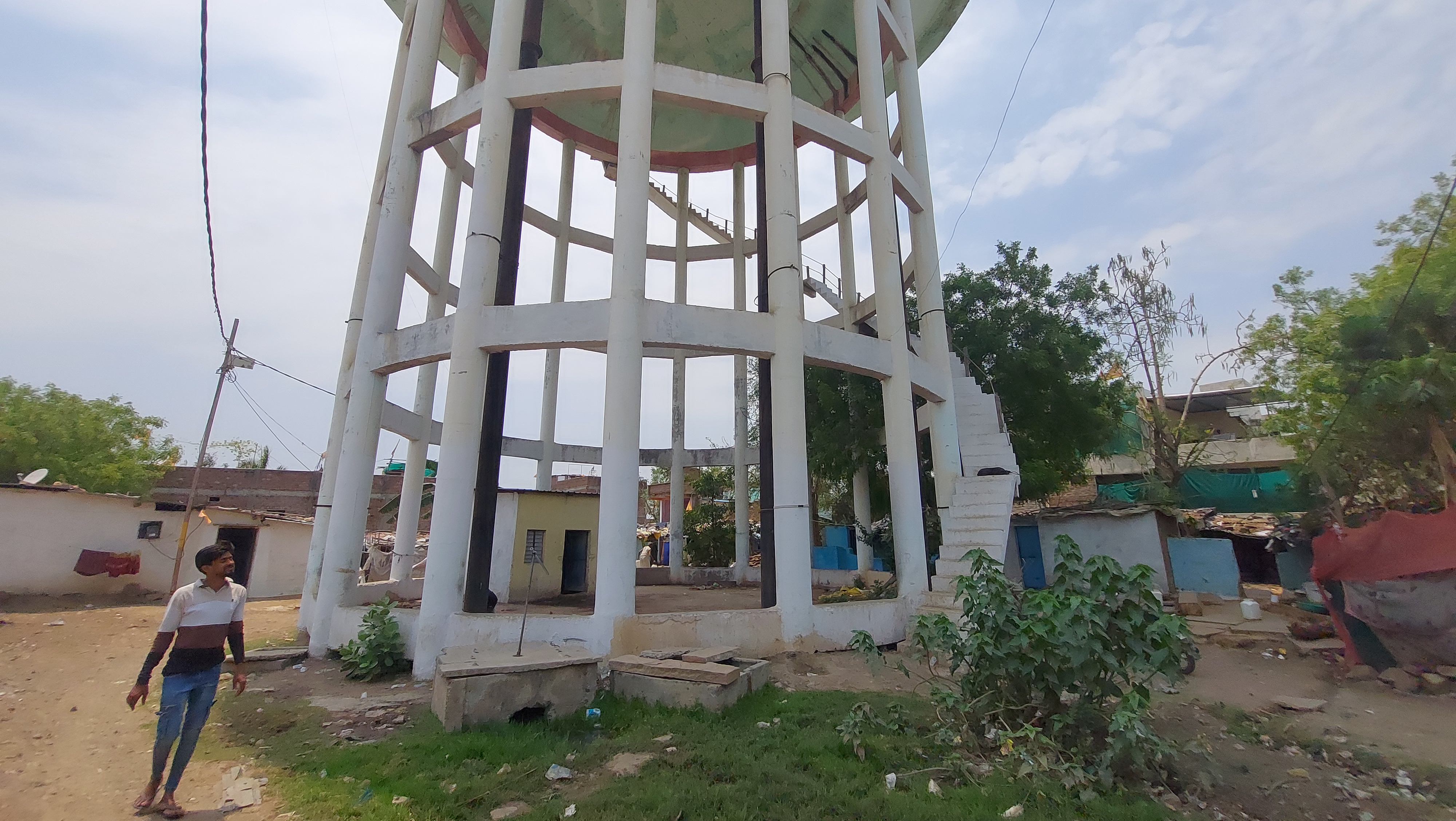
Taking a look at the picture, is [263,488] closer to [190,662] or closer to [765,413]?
[765,413]

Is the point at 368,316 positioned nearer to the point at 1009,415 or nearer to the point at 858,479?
the point at 858,479

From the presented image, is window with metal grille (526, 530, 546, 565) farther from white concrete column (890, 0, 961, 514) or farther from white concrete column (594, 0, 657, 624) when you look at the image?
white concrete column (890, 0, 961, 514)

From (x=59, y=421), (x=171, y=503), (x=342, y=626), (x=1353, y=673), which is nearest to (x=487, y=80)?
(x=342, y=626)

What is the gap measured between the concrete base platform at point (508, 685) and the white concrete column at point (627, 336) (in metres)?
1.69

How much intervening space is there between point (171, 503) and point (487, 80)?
54.9 ft

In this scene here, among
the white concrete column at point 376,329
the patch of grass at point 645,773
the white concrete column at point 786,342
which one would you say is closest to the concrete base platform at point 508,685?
the patch of grass at point 645,773

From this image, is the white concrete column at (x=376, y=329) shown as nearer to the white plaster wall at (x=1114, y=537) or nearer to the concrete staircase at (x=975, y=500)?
the concrete staircase at (x=975, y=500)

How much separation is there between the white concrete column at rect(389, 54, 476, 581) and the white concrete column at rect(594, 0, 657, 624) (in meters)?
5.63

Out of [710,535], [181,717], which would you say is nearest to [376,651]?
[181,717]

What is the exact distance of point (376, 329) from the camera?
1036 cm

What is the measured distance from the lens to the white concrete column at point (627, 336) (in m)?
8.30

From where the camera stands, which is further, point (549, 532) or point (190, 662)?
point (549, 532)

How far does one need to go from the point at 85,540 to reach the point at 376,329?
1337cm

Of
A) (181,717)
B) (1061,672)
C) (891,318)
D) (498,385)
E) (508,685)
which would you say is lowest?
(508,685)
